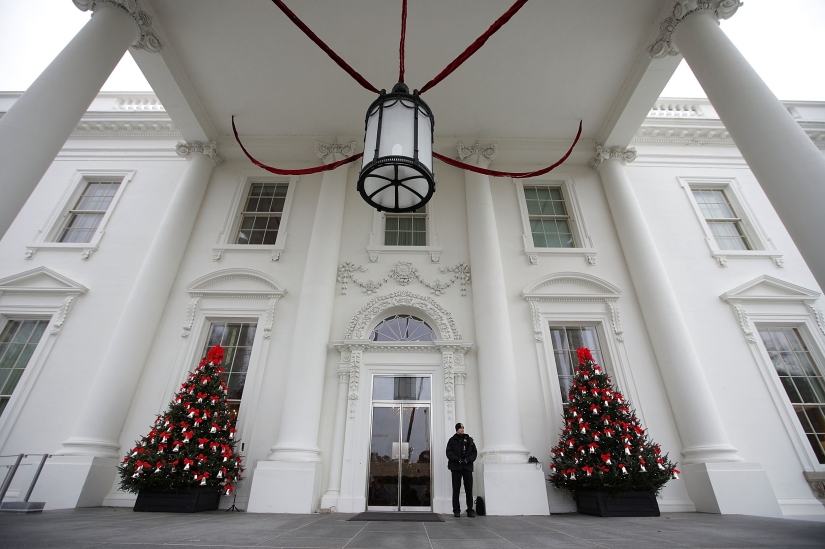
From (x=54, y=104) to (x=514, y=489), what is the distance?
320 inches

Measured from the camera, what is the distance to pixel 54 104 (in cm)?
479

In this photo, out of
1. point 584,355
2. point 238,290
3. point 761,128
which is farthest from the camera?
point 238,290

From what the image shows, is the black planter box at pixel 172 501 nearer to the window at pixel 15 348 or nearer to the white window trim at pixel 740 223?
the window at pixel 15 348

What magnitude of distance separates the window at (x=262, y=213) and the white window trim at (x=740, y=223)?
392 inches

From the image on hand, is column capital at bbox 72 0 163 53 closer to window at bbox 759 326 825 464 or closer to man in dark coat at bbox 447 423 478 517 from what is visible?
man in dark coat at bbox 447 423 478 517

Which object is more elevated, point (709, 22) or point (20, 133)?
point (709, 22)

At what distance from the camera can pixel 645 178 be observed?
388 inches

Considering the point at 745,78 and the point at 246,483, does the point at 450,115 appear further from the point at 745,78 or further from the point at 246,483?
the point at 246,483

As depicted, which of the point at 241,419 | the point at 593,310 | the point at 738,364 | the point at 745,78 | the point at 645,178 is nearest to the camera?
the point at 745,78

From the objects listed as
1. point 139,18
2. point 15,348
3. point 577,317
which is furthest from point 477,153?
point 15,348

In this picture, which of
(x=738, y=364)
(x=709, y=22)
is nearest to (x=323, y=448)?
(x=738, y=364)

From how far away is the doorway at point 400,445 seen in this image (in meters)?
6.53

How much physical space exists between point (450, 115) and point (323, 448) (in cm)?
751

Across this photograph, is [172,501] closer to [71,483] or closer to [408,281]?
[71,483]
